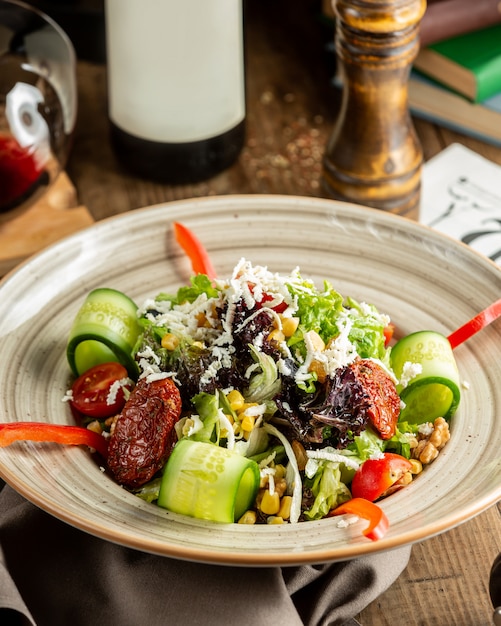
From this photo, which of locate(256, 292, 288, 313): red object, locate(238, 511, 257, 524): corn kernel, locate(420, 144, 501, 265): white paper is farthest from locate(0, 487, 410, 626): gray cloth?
locate(420, 144, 501, 265): white paper

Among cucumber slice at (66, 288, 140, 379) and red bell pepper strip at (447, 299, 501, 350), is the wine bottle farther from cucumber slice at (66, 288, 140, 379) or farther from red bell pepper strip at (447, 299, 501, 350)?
red bell pepper strip at (447, 299, 501, 350)

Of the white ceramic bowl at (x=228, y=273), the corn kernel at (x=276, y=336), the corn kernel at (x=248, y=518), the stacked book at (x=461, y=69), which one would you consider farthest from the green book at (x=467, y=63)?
the corn kernel at (x=248, y=518)

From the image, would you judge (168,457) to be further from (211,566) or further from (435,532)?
(435,532)

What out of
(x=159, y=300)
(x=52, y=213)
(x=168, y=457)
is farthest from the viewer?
(x=52, y=213)

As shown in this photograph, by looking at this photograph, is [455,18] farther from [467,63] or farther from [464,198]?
[464,198]

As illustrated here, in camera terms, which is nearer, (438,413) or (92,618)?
(92,618)

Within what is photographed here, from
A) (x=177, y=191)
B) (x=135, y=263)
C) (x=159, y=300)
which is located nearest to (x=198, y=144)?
(x=177, y=191)

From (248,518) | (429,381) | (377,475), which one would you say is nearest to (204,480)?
(248,518)
